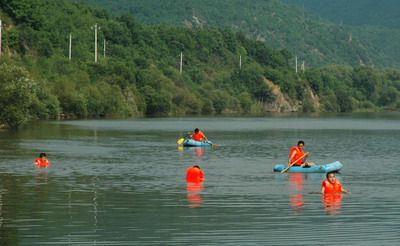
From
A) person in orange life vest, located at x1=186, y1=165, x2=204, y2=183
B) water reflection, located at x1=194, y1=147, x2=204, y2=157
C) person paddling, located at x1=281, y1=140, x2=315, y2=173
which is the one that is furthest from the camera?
water reflection, located at x1=194, y1=147, x2=204, y2=157

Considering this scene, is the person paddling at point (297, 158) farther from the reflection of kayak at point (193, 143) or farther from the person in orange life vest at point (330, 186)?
the reflection of kayak at point (193, 143)

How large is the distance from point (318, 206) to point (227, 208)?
2.93 metres

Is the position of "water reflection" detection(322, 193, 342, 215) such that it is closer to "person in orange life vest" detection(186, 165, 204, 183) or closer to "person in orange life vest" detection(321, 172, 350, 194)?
"person in orange life vest" detection(321, 172, 350, 194)

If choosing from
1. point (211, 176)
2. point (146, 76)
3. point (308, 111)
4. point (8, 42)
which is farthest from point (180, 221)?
point (308, 111)

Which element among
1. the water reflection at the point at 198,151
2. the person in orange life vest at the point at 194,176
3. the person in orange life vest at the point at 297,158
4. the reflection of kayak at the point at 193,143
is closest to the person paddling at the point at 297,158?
the person in orange life vest at the point at 297,158

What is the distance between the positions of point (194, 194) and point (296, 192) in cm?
376

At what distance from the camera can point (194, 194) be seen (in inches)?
1410

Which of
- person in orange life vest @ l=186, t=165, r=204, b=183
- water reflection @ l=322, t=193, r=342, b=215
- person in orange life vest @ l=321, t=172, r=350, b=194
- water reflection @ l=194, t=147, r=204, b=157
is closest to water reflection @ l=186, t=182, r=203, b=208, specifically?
person in orange life vest @ l=186, t=165, r=204, b=183

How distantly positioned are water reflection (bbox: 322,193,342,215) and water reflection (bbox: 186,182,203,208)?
3.99 metres

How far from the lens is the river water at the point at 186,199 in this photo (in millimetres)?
26203

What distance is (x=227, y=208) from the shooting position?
31.7 m

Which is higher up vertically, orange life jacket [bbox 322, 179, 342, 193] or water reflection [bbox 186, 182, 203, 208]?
orange life jacket [bbox 322, 179, 342, 193]

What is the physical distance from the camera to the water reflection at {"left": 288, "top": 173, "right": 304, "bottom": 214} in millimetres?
32350

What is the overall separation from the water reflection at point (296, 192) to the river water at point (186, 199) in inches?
1.2
